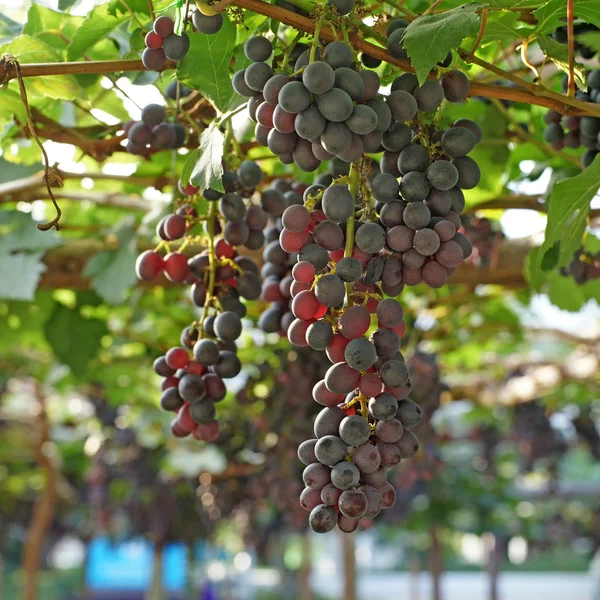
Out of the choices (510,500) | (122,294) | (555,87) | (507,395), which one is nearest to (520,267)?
(555,87)

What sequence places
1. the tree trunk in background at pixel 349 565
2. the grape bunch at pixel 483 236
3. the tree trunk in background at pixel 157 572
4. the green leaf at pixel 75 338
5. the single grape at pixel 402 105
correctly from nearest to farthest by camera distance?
the single grape at pixel 402 105
the grape bunch at pixel 483 236
the green leaf at pixel 75 338
the tree trunk in background at pixel 349 565
the tree trunk in background at pixel 157 572

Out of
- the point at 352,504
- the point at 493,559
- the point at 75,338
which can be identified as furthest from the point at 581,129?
the point at 493,559

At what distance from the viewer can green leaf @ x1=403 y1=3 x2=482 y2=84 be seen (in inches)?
41.1

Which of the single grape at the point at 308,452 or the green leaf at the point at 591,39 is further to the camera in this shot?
the green leaf at the point at 591,39

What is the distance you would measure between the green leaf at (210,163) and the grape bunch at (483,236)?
1.17m

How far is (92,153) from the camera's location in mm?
1793

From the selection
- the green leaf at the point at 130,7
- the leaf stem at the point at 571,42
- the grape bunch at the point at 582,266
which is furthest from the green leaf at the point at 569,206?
the green leaf at the point at 130,7

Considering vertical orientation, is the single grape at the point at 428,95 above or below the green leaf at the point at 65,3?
below

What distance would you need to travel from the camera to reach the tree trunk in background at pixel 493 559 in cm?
1016

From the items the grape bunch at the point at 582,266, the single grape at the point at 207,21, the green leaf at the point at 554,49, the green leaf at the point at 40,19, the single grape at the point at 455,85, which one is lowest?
the grape bunch at the point at 582,266

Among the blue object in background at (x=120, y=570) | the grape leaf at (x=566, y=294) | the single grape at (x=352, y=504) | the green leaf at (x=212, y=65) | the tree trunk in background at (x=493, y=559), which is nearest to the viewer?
the single grape at (x=352, y=504)

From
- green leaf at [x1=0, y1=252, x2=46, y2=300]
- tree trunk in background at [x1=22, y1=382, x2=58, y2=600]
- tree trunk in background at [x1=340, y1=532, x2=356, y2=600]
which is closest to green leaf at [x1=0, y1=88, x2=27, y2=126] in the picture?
green leaf at [x1=0, y1=252, x2=46, y2=300]

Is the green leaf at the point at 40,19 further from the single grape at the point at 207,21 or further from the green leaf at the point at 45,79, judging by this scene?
the single grape at the point at 207,21

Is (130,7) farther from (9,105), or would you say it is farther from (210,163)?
(210,163)
